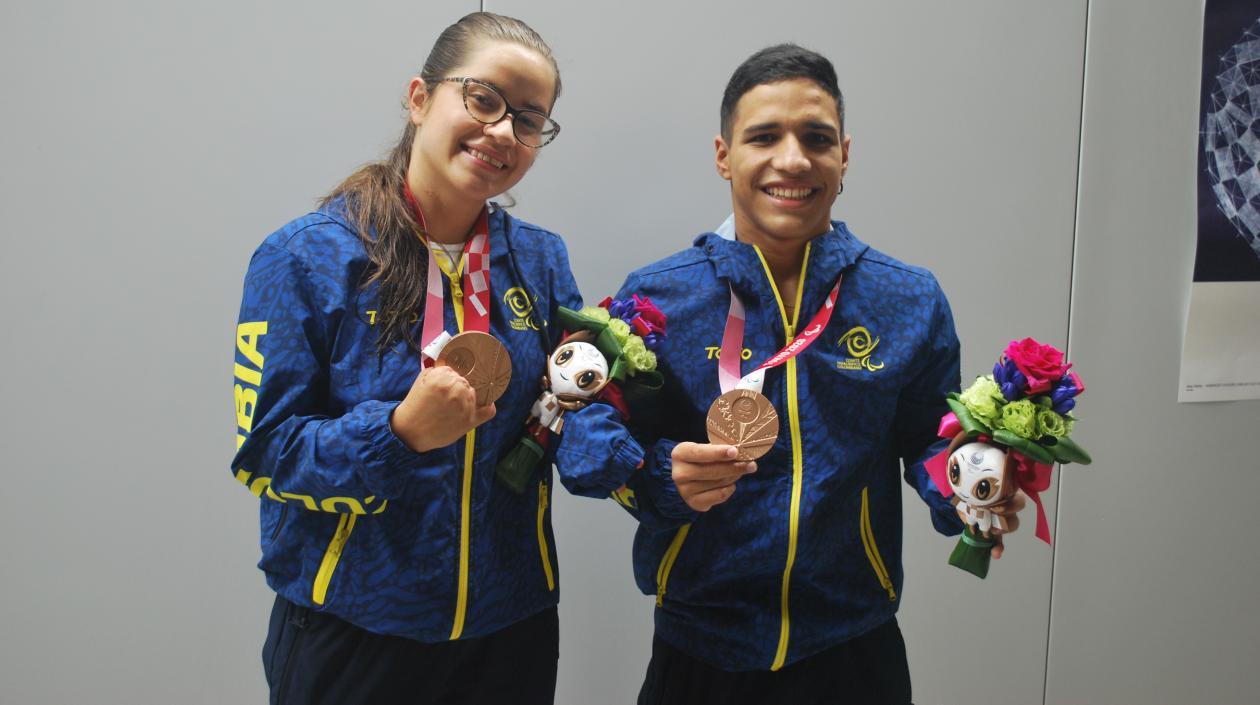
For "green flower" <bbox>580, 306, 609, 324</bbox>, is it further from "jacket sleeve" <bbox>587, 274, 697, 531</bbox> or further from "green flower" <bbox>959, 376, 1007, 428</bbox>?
"green flower" <bbox>959, 376, 1007, 428</bbox>

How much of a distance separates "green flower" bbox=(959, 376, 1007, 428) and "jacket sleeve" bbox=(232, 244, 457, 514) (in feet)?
2.97

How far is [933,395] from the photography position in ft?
5.48

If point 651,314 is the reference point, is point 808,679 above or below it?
below

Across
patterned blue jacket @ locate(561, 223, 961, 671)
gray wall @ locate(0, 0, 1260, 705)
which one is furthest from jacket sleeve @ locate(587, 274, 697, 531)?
gray wall @ locate(0, 0, 1260, 705)

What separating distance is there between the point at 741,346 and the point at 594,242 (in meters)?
0.72

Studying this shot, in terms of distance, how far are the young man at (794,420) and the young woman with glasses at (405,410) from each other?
0.29 m

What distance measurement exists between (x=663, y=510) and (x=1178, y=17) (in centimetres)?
221

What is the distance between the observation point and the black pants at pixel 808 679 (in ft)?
5.30

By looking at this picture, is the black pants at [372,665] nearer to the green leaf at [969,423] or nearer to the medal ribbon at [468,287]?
the medal ribbon at [468,287]

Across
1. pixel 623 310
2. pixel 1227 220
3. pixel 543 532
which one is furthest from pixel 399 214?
pixel 1227 220

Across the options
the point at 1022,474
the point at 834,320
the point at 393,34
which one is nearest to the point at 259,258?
the point at 393,34

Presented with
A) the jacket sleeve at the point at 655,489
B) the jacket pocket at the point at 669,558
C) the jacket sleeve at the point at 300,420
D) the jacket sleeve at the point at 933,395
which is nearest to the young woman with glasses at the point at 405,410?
the jacket sleeve at the point at 300,420

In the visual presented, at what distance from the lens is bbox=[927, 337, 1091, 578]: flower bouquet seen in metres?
1.40

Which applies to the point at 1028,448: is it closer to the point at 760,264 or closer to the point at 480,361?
the point at 760,264
